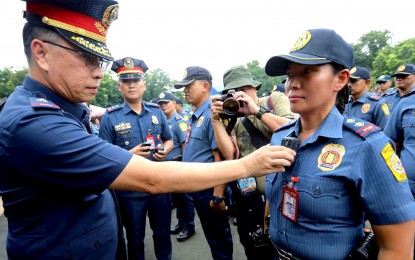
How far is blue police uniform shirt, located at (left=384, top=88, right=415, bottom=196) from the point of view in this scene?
272 centimetres

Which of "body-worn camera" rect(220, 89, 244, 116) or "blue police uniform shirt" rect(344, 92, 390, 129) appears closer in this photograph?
"body-worn camera" rect(220, 89, 244, 116)

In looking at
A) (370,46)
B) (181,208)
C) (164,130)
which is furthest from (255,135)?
(370,46)

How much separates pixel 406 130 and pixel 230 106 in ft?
7.29

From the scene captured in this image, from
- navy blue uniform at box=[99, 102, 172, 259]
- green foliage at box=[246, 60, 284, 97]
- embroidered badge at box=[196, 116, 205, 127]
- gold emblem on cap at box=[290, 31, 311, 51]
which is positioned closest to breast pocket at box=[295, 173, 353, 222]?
gold emblem on cap at box=[290, 31, 311, 51]

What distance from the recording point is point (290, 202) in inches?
57.1

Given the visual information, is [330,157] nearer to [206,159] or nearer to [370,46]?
[206,159]

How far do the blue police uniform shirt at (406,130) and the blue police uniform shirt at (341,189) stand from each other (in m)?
1.91

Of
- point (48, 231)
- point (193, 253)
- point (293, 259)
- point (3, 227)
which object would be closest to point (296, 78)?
point (293, 259)

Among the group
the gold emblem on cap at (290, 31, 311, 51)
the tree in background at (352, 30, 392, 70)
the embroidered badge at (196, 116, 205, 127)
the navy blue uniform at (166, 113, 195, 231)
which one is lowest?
the navy blue uniform at (166, 113, 195, 231)

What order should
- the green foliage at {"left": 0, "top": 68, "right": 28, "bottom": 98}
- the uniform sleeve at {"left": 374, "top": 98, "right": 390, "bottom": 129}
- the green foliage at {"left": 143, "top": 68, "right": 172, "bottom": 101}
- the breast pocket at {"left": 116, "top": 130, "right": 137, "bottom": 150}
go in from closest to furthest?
the breast pocket at {"left": 116, "top": 130, "right": 137, "bottom": 150}
the uniform sleeve at {"left": 374, "top": 98, "right": 390, "bottom": 129}
the green foliage at {"left": 0, "top": 68, "right": 28, "bottom": 98}
the green foliage at {"left": 143, "top": 68, "right": 172, "bottom": 101}

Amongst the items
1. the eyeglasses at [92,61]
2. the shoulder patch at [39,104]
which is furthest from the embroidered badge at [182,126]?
the shoulder patch at [39,104]

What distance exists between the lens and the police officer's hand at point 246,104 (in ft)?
7.20

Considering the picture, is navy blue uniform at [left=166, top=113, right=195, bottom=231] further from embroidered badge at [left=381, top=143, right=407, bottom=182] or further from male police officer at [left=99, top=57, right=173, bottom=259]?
embroidered badge at [left=381, top=143, right=407, bottom=182]

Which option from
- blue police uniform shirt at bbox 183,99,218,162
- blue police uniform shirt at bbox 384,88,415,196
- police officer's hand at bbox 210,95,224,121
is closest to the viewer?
police officer's hand at bbox 210,95,224,121
